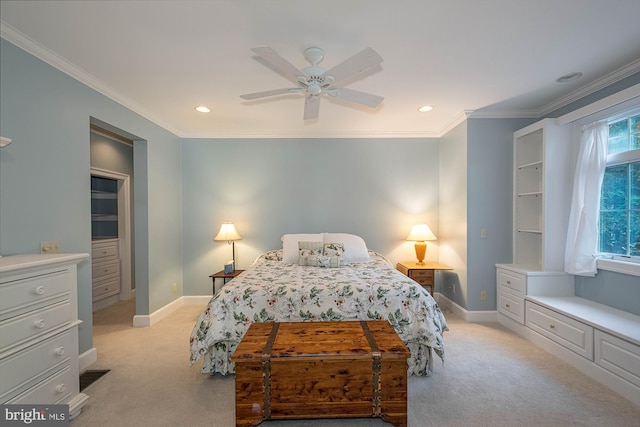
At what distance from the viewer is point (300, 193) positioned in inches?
165

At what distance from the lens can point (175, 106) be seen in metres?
3.15

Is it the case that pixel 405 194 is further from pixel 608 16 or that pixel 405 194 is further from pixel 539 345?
pixel 608 16

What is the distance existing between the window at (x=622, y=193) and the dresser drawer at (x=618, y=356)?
0.92 meters

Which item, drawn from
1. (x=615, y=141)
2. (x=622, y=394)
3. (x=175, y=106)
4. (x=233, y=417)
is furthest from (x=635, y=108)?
(x=175, y=106)

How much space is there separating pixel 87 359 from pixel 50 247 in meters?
1.09

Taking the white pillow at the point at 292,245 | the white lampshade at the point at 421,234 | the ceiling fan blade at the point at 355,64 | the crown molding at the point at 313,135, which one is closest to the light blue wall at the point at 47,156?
the crown molding at the point at 313,135

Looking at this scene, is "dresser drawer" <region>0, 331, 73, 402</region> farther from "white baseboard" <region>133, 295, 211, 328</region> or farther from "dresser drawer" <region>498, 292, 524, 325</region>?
"dresser drawer" <region>498, 292, 524, 325</region>

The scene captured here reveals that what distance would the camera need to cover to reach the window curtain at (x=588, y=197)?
104 inches

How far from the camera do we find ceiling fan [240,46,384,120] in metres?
1.70

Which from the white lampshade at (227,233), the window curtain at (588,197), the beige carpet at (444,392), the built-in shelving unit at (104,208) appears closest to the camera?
the beige carpet at (444,392)

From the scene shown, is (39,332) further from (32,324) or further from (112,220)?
(112,220)

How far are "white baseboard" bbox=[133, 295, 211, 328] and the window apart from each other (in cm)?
486

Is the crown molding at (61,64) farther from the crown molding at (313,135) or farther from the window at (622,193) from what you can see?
the window at (622,193)

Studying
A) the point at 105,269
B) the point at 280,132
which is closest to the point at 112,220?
the point at 105,269
